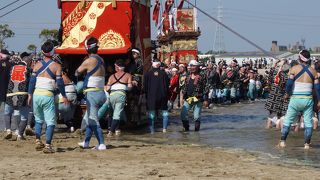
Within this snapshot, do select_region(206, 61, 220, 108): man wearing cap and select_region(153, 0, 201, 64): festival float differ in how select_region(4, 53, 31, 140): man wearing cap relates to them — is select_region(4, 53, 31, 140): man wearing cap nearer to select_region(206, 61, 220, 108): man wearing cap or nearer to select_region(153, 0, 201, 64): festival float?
select_region(206, 61, 220, 108): man wearing cap

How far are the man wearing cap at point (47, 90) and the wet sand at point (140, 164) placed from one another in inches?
20.8

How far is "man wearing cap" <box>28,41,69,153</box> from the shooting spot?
1079 centimetres

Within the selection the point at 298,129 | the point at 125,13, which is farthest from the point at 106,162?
the point at 298,129

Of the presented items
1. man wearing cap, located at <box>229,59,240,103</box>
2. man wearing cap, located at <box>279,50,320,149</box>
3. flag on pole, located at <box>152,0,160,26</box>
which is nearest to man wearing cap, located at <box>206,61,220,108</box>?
man wearing cap, located at <box>229,59,240,103</box>

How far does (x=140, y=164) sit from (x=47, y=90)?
2.37 m

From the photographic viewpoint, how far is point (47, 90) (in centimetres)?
1085

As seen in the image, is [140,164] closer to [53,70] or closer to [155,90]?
[53,70]

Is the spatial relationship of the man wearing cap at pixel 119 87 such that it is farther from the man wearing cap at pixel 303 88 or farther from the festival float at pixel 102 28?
the man wearing cap at pixel 303 88

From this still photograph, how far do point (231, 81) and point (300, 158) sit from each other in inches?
712

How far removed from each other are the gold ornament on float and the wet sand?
3484 mm

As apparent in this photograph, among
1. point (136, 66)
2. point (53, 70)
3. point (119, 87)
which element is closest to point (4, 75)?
point (119, 87)

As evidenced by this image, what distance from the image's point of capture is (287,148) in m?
12.0

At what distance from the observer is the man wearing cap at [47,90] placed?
10789mm

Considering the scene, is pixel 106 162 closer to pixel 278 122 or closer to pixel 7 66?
pixel 7 66
